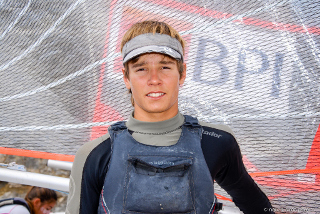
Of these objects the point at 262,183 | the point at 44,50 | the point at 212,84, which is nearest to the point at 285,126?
the point at 262,183

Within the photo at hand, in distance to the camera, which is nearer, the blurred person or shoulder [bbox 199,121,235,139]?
shoulder [bbox 199,121,235,139]

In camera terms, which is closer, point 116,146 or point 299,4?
point 116,146

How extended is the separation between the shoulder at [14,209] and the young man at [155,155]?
124 cm

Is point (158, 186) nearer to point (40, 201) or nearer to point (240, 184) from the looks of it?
point (240, 184)

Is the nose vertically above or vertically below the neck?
above

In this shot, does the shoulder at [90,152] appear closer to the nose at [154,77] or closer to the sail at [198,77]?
the nose at [154,77]

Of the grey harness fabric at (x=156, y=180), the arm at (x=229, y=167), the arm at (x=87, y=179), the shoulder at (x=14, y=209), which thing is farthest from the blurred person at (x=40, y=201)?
the arm at (x=229, y=167)

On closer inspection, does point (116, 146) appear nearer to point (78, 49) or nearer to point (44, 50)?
point (78, 49)

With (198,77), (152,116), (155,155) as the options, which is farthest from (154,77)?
(198,77)

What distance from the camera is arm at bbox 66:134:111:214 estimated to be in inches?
32.9

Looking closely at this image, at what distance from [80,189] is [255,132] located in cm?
106

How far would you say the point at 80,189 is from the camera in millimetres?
838

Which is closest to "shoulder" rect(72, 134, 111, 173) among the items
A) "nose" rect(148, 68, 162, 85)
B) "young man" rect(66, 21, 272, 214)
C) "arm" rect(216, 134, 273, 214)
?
"young man" rect(66, 21, 272, 214)

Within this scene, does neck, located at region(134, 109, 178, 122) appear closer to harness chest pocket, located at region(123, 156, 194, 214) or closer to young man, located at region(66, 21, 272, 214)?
young man, located at region(66, 21, 272, 214)
